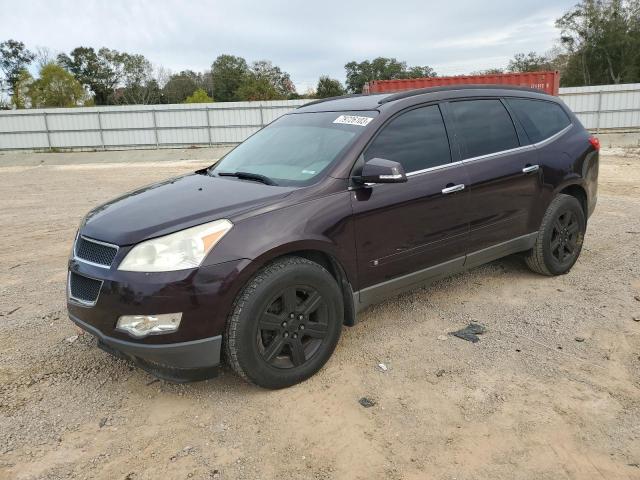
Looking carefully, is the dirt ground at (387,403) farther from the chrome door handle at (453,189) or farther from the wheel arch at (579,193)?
the chrome door handle at (453,189)

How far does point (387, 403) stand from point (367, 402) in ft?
0.38

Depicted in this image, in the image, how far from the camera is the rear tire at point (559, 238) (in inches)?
179

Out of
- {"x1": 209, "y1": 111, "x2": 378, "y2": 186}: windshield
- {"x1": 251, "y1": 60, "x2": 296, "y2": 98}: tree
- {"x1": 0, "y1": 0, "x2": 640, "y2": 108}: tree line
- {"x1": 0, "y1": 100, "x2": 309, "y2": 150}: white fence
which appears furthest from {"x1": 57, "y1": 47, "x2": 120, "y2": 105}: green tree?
{"x1": 209, "y1": 111, "x2": 378, "y2": 186}: windshield

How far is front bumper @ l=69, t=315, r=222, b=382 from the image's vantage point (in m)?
2.73

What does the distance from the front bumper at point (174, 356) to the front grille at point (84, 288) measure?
0.17 meters

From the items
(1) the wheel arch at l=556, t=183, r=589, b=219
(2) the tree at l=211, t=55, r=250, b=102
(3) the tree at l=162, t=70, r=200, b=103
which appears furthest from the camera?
(2) the tree at l=211, t=55, r=250, b=102

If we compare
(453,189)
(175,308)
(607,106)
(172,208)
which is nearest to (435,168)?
(453,189)

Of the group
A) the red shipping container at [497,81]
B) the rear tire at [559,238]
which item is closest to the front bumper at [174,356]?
the rear tire at [559,238]

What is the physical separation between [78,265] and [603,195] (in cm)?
900

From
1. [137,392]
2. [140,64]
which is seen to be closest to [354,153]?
[137,392]

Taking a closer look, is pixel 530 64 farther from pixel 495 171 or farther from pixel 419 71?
pixel 495 171

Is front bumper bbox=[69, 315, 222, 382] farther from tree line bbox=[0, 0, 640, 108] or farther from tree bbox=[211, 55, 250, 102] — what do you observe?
tree bbox=[211, 55, 250, 102]

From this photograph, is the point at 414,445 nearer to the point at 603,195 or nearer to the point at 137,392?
the point at 137,392

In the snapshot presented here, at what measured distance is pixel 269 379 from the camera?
2969 mm
